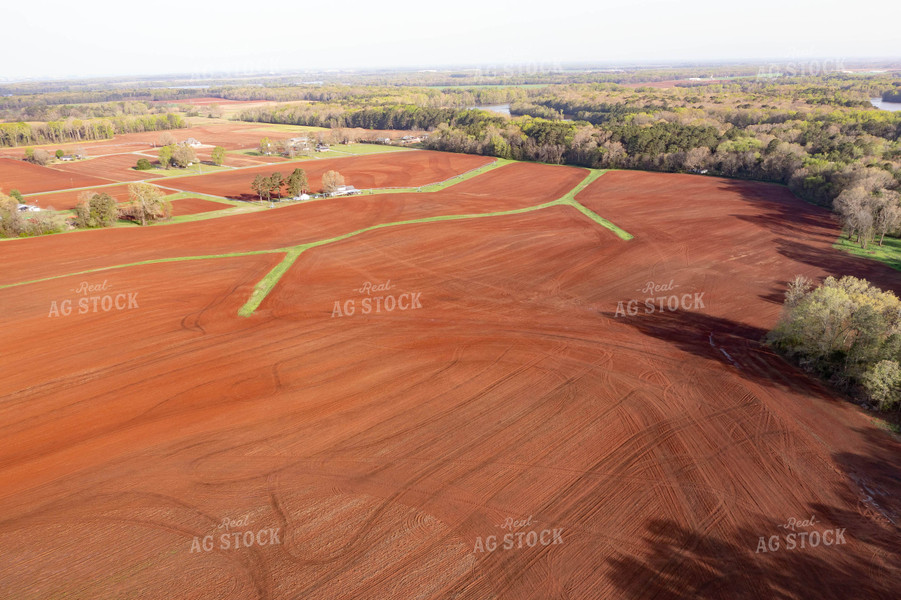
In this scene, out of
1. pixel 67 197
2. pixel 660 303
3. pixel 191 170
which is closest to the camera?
pixel 660 303

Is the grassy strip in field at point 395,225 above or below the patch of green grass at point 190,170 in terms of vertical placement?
below

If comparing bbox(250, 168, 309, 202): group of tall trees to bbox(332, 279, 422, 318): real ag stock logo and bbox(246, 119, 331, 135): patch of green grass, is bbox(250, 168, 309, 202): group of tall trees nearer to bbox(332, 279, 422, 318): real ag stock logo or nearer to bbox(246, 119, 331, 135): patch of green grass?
bbox(332, 279, 422, 318): real ag stock logo

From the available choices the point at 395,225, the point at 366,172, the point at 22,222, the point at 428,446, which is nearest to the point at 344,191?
the point at 366,172

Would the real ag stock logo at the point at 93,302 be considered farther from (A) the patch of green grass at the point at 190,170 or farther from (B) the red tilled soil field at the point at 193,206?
(A) the patch of green grass at the point at 190,170

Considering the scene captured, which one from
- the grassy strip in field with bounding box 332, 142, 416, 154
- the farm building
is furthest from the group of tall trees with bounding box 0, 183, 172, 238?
the grassy strip in field with bounding box 332, 142, 416, 154

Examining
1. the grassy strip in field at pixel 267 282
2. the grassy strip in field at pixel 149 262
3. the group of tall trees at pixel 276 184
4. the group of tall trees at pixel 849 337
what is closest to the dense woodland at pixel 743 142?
the group of tall trees at pixel 849 337

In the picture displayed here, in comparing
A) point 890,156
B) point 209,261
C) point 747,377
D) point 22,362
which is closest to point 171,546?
point 22,362

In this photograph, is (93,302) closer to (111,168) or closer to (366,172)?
(366,172)
